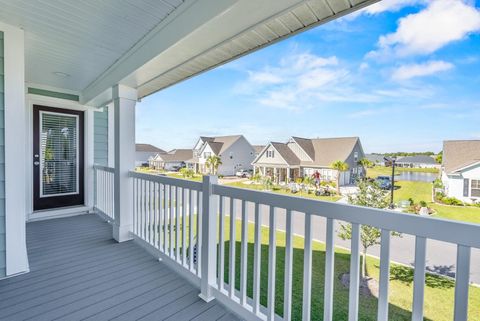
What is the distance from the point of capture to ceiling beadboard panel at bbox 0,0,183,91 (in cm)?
202

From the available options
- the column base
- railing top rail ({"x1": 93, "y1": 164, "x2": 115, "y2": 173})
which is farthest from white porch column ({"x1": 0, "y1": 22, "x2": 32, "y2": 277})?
railing top rail ({"x1": 93, "y1": 164, "x2": 115, "y2": 173})

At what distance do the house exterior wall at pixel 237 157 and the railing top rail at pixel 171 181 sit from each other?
157 centimetres

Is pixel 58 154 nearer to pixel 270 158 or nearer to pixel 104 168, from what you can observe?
pixel 104 168

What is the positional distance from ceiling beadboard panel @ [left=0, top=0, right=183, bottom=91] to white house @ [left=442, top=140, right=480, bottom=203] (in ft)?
7.91

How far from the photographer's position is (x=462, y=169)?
1716 mm

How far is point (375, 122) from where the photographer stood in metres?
3.08

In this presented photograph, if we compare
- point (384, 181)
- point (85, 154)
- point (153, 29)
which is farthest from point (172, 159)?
point (384, 181)

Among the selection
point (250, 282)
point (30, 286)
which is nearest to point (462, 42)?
point (250, 282)

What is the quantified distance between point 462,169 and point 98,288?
308cm

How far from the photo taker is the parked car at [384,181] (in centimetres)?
270

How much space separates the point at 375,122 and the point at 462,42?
3.77 feet

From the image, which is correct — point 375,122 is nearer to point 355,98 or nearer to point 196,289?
point 355,98

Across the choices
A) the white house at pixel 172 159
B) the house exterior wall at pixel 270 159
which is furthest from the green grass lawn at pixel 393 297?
the white house at pixel 172 159

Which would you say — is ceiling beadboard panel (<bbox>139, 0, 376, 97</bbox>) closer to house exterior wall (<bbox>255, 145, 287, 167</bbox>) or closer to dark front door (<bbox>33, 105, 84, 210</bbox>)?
house exterior wall (<bbox>255, 145, 287, 167</bbox>)
